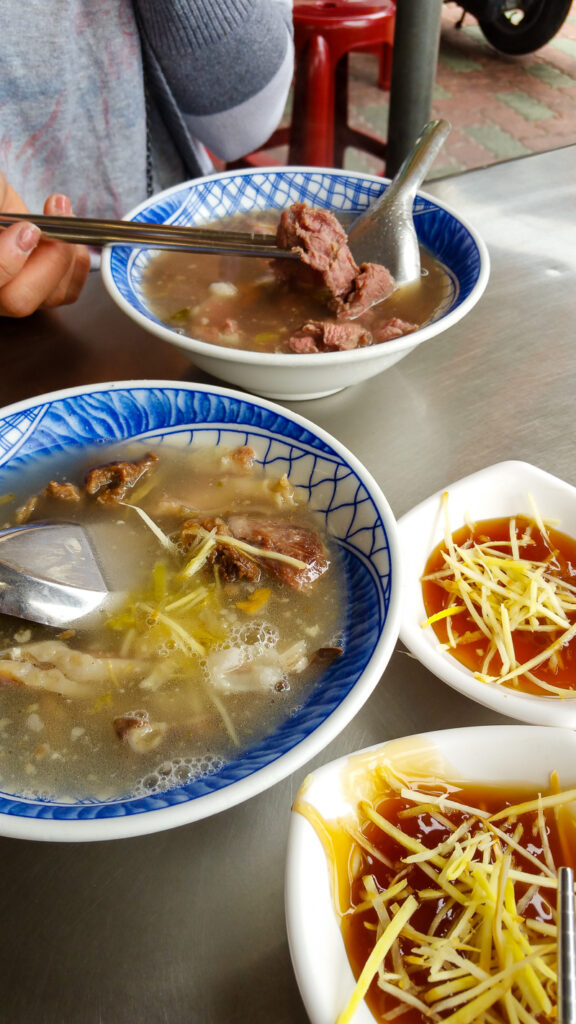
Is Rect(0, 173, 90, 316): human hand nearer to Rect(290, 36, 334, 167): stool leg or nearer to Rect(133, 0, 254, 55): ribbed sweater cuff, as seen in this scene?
Rect(133, 0, 254, 55): ribbed sweater cuff

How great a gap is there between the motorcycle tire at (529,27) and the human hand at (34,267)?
5099 mm

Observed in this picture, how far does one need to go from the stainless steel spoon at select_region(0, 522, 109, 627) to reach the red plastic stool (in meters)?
3.01

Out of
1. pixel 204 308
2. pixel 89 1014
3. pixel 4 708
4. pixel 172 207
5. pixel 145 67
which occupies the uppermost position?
pixel 145 67

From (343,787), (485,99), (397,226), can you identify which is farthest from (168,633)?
(485,99)

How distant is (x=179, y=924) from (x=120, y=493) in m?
0.60

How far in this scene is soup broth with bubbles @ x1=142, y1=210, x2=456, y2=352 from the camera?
4.88ft

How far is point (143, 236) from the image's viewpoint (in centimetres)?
146

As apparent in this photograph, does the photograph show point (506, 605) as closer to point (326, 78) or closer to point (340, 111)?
point (326, 78)

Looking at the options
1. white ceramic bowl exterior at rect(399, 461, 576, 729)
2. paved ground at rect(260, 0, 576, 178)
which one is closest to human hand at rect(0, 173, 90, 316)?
white ceramic bowl exterior at rect(399, 461, 576, 729)

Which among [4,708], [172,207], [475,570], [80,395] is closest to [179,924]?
[4,708]

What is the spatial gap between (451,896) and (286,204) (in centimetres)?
165

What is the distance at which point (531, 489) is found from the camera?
1181 mm

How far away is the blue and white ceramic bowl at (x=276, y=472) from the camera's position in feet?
2.23

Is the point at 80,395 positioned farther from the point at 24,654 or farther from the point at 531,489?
the point at 531,489
